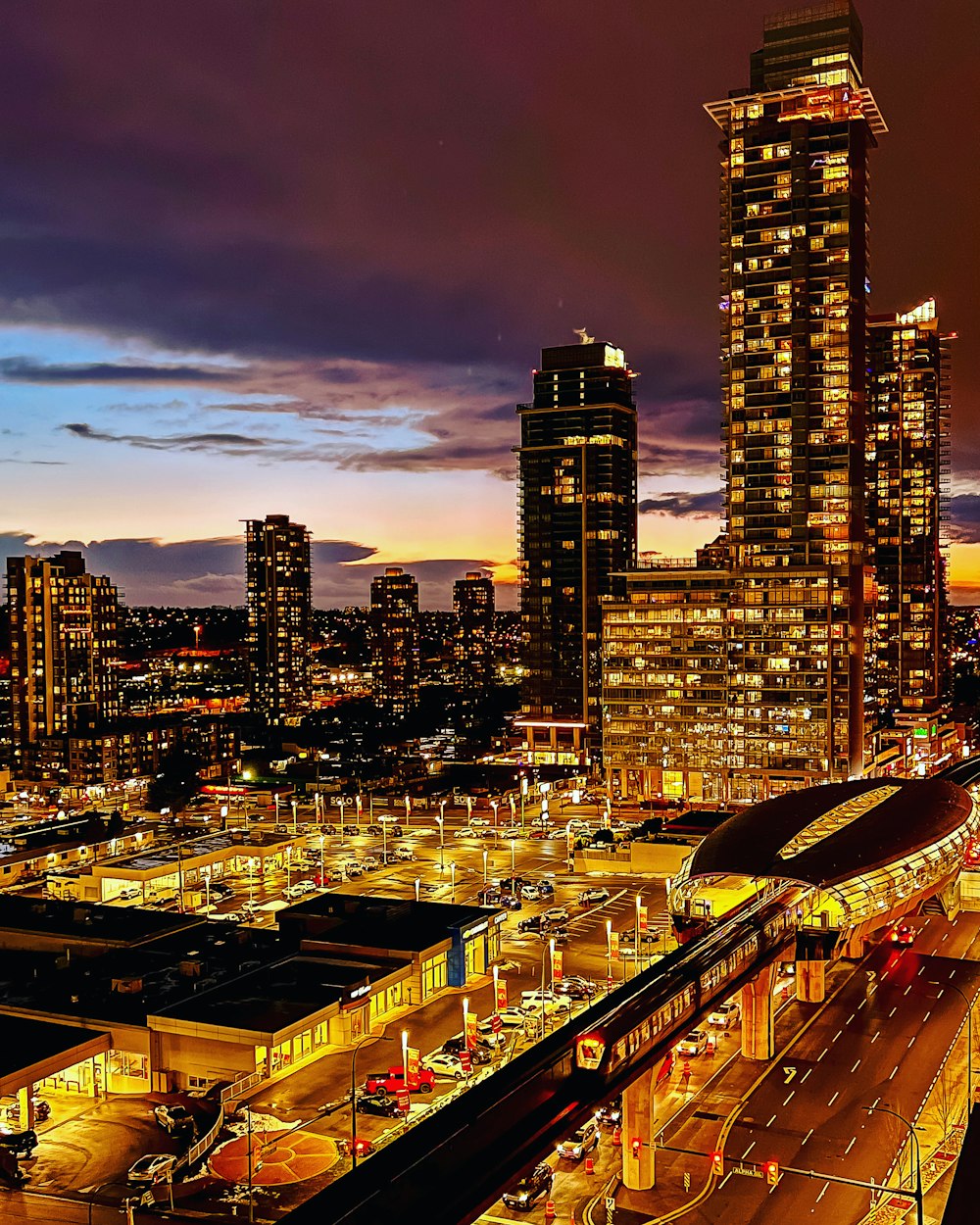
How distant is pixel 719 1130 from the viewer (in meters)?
44.8

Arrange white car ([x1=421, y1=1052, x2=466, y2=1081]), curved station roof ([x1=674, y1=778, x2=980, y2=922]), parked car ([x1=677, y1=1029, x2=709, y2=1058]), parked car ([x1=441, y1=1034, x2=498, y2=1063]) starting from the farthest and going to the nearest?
curved station roof ([x1=674, y1=778, x2=980, y2=922]), parked car ([x1=441, y1=1034, x2=498, y2=1063]), parked car ([x1=677, y1=1029, x2=709, y2=1058]), white car ([x1=421, y1=1052, x2=466, y2=1081])

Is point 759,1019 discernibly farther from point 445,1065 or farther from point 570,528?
point 570,528

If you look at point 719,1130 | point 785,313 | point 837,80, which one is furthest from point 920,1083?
point 837,80

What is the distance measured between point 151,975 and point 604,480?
12909 centimetres

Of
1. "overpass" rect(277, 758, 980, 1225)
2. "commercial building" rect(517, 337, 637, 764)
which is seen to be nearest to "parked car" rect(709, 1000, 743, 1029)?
"overpass" rect(277, 758, 980, 1225)

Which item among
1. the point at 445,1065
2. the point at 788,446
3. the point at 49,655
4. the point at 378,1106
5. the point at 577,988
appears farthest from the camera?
→ the point at 49,655

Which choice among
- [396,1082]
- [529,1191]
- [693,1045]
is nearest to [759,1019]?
[693,1045]

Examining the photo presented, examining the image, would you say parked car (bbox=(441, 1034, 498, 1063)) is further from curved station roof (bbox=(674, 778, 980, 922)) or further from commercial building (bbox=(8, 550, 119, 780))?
commercial building (bbox=(8, 550, 119, 780))

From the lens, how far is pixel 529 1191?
39.8 metres

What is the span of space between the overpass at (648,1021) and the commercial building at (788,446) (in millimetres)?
49019

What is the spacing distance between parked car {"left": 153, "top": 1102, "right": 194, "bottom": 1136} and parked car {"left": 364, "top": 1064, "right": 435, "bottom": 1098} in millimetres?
7475

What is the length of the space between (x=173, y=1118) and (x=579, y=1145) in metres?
16.3

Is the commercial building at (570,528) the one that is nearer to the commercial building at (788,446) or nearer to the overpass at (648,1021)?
the commercial building at (788,446)

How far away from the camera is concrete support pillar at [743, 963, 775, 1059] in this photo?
52.8m
